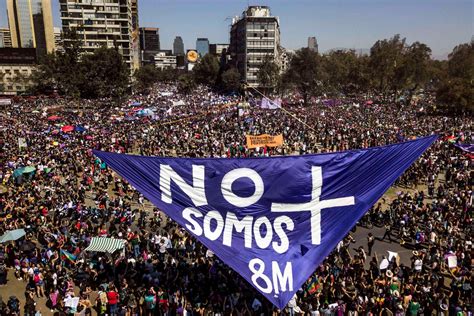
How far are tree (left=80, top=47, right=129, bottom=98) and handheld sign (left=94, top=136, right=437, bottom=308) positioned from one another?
73171mm

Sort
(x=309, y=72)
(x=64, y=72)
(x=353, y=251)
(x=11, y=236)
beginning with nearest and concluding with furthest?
(x=11, y=236) < (x=353, y=251) < (x=309, y=72) < (x=64, y=72)

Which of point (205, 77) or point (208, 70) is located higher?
point (208, 70)

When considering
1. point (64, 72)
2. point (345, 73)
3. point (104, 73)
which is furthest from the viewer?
point (345, 73)

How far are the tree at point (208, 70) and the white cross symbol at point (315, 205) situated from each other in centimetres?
11210

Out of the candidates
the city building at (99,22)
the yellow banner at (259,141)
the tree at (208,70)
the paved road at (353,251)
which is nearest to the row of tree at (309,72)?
the city building at (99,22)

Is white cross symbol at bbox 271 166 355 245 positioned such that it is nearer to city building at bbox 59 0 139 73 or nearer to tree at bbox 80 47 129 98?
tree at bbox 80 47 129 98

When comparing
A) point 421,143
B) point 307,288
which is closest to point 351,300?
point 307,288

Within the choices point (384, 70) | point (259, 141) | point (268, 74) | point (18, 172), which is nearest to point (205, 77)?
point (268, 74)

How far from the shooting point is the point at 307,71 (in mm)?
68062

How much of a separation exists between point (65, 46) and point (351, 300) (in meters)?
84.2

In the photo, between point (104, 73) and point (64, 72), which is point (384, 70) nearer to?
point (104, 73)

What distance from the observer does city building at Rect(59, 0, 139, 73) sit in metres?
88.1

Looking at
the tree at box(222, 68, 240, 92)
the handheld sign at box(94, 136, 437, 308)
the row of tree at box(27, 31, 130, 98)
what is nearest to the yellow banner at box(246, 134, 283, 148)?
the handheld sign at box(94, 136, 437, 308)

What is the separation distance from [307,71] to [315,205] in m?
65.4
